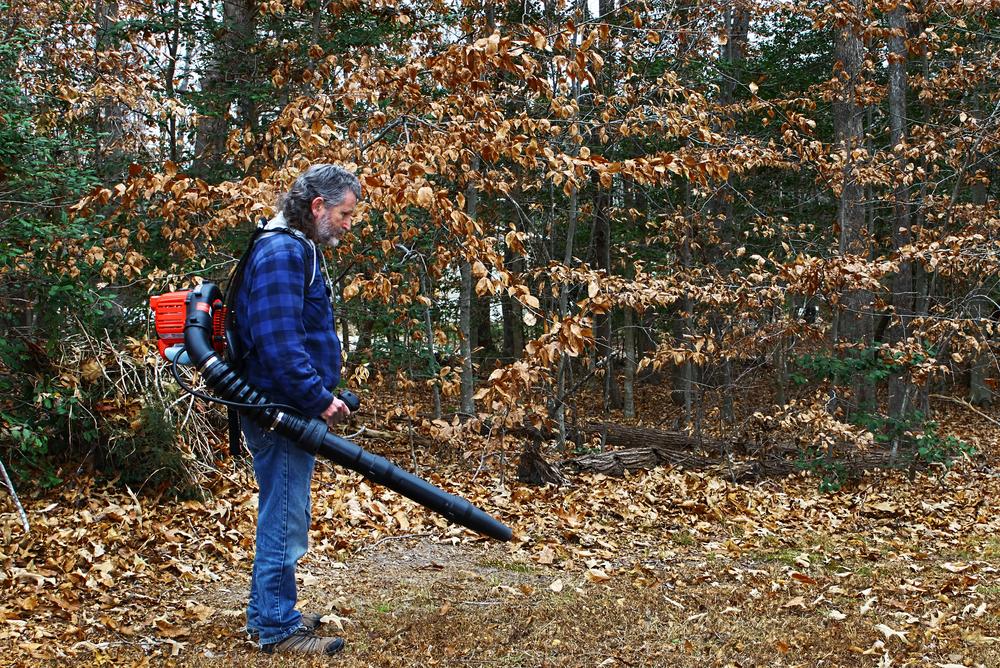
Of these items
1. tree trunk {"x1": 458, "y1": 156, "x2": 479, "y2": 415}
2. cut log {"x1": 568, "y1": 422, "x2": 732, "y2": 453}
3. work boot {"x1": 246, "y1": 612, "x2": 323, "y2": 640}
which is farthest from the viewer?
cut log {"x1": 568, "y1": 422, "x2": 732, "y2": 453}

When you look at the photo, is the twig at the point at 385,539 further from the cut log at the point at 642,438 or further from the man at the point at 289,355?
the cut log at the point at 642,438

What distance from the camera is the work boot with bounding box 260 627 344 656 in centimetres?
383

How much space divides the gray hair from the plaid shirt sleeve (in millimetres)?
190

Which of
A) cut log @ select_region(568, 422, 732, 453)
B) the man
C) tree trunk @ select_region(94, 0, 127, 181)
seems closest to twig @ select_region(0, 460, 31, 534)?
the man

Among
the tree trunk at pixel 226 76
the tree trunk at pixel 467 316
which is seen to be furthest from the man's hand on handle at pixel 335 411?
the tree trunk at pixel 226 76

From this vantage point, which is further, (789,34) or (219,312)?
(789,34)

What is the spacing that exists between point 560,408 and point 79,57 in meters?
6.58

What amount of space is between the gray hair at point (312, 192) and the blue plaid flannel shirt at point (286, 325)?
0.12 m

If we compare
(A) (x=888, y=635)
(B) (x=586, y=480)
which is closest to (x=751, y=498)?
(B) (x=586, y=480)

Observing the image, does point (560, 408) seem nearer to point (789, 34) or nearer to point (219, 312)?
point (219, 312)

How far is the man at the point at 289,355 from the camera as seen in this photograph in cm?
354

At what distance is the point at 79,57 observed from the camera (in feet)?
30.9

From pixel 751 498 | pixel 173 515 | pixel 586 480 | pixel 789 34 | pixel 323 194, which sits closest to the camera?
pixel 323 194

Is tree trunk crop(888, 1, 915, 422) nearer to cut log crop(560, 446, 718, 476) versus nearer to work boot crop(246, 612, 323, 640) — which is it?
cut log crop(560, 446, 718, 476)
